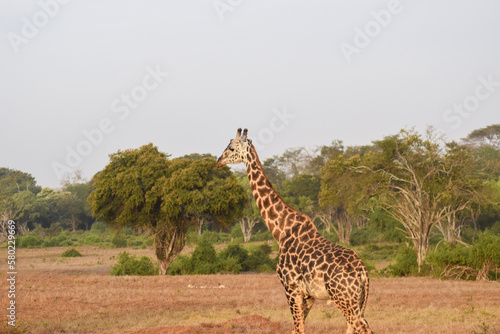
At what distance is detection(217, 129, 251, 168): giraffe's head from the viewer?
33.1ft

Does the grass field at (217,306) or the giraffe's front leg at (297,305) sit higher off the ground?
the giraffe's front leg at (297,305)

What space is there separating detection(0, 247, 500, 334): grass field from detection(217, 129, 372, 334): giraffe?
2.25 m

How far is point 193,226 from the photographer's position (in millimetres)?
30203

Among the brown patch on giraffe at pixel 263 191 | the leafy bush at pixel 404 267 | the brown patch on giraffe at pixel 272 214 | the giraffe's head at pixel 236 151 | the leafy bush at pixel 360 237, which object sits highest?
the giraffe's head at pixel 236 151

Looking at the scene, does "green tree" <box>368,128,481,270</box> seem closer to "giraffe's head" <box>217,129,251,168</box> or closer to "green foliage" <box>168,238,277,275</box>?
"green foliage" <box>168,238,277,275</box>

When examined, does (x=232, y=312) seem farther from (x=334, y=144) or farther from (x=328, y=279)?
(x=334, y=144)

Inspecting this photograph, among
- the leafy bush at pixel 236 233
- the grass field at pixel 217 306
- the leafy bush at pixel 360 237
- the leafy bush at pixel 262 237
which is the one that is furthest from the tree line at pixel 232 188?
the leafy bush at pixel 236 233

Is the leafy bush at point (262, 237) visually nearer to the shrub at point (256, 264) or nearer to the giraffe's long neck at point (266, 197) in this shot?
the shrub at point (256, 264)

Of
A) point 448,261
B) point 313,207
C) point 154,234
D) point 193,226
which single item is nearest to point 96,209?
point 154,234

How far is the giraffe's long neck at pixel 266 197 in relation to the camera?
31.9 ft

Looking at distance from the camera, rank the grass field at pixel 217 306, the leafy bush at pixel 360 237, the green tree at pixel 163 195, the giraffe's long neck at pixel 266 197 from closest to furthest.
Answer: the giraffe's long neck at pixel 266 197, the grass field at pixel 217 306, the green tree at pixel 163 195, the leafy bush at pixel 360 237

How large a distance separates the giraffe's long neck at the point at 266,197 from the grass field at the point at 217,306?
2.54 metres

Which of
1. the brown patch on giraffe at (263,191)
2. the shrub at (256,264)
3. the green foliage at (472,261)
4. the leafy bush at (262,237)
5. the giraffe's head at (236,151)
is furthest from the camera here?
the leafy bush at (262,237)

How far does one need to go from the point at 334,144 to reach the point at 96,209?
39553mm
